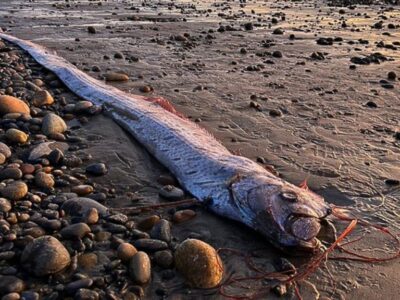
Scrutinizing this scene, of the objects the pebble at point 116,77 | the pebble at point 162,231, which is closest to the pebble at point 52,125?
the pebble at point 162,231

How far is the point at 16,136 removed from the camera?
234 inches

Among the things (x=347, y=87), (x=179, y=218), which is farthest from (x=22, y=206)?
(x=347, y=87)

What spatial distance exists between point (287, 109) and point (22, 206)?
15.3 feet

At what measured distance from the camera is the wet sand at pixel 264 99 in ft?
15.2

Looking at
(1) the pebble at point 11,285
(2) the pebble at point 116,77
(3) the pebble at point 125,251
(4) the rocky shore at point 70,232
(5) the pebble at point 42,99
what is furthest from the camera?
(2) the pebble at point 116,77

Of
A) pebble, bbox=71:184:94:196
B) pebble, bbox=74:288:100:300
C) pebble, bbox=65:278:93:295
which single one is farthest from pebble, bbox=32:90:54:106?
pebble, bbox=74:288:100:300

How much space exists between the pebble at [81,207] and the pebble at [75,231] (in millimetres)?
250

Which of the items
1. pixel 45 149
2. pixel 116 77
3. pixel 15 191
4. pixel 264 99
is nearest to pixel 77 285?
pixel 15 191

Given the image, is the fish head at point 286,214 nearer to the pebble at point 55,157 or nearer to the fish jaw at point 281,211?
the fish jaw at point 281,211

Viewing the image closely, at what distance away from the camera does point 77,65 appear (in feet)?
35.0

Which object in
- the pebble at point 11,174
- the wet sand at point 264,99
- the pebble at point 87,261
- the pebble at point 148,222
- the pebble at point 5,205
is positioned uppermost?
the pebble at point 5,205

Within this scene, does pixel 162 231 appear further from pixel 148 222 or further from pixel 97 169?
pixel 97 169

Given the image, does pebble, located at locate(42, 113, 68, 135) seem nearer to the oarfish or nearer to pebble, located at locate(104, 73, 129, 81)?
the oarfish

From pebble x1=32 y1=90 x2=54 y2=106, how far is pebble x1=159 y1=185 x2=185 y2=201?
3.28 metres
